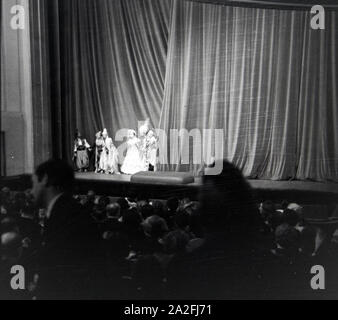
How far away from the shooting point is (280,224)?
9.07 feet

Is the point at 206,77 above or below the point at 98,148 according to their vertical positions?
above

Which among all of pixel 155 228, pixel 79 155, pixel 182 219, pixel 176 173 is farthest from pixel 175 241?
pixel 79 155

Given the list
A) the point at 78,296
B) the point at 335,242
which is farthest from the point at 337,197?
the point at 78,296

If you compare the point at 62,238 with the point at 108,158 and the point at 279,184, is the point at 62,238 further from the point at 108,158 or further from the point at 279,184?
the point at 108,158

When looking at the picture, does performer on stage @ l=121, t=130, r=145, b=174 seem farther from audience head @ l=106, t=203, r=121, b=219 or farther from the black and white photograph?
audience head @ l=106, t=203, r=121, b=219

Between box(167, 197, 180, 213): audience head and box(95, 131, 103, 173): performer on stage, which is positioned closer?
box(167, 197, 180, 213): audience head

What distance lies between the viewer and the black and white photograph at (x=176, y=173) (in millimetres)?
2729

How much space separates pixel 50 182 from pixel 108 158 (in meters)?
3.10

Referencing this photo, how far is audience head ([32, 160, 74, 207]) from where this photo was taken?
2.47 metres

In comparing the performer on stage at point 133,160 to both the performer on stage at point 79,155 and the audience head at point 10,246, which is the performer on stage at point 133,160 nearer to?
the performer on stage at point 79,155

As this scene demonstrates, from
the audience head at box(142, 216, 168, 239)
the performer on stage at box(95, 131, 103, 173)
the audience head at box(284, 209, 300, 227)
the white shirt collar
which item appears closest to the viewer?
the white shirt collar

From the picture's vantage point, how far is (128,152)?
6098mm

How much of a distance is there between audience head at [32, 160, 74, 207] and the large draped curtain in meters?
1.28

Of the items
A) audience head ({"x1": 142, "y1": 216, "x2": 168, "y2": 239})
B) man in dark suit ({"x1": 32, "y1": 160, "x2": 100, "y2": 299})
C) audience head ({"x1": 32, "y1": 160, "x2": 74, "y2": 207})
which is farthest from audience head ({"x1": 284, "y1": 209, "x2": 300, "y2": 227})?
audience head ({"x1": 32, "y1": 160, "x2": 74, "y2": 207})
